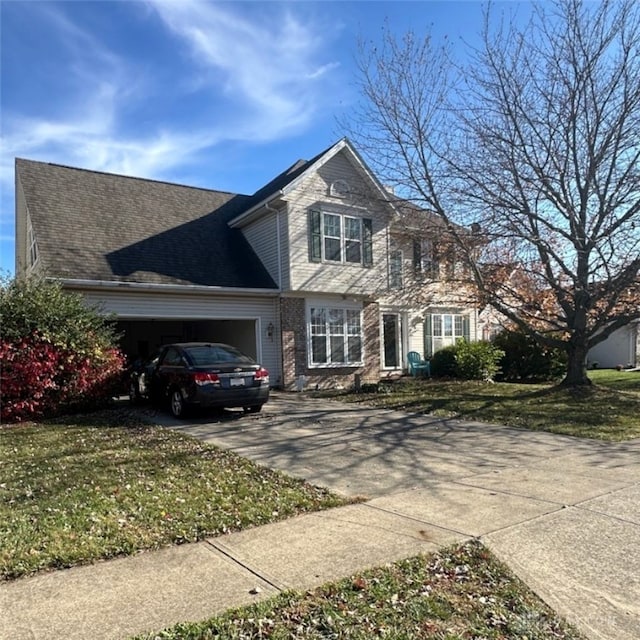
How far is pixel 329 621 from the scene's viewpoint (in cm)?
319

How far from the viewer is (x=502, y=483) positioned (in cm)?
632

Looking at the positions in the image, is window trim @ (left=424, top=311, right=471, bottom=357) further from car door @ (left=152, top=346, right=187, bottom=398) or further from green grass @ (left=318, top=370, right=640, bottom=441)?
car door @ (left=152, top=346, right=187, bottom=398)

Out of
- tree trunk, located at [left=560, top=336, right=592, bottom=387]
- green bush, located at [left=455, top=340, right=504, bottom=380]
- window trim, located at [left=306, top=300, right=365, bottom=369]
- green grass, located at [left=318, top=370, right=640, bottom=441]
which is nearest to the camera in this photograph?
green grass, located at [left=318, top=370, right=640, bottom=441]

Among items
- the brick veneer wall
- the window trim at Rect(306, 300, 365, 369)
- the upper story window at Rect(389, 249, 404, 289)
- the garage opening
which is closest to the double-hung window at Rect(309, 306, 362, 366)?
the window trim at Rect(306, 300, 365, 369)

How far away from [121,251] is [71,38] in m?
7.26

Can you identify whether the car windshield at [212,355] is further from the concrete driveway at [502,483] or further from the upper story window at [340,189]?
the upper story window at [340,189]

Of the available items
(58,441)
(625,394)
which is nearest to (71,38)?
(58,441)

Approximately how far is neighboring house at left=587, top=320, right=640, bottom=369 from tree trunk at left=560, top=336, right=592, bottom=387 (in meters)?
15.3

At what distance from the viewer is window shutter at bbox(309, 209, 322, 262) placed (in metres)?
17.8

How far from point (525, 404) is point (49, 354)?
36.2ft

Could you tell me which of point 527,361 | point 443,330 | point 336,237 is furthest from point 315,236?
point 527,361

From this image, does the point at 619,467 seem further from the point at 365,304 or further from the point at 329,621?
the point at 365,304

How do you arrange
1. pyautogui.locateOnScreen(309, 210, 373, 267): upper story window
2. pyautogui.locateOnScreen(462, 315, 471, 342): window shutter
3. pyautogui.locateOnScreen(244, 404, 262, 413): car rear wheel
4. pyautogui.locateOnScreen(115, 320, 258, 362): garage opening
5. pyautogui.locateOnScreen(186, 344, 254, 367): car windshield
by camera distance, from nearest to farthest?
pyautogui.locateOnScreen(186, 344, 254, 367): car windshield → pyautogui.locateOnScreen(244, 404, 262, 413): car rear wheel → pyautogui.locateOnScreen(309, 210, 373, 267): upper story window → pyautogui.locateOnScreen(115, 320, 258, 362): garage opening → pyautogui.locateOnScreen(462, 315, 471, 342): window shutter

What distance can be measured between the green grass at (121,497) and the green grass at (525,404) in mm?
6153
